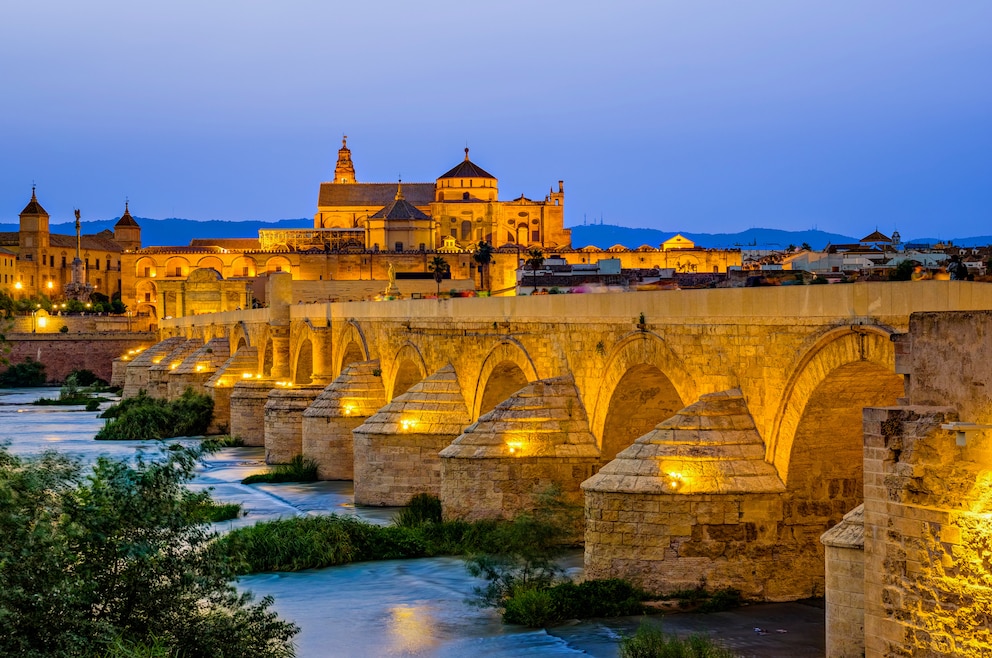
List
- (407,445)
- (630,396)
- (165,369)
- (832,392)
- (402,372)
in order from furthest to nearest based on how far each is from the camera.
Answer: (165,369) → (402,372) → (407,445) → (630,396) → (832,392)

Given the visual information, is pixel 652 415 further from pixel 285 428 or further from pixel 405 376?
pixel 285 428

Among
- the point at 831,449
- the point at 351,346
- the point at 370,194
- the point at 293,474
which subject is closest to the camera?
the point at 831,449

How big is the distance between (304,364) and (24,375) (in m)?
36.8

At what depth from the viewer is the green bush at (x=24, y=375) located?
2484 inches

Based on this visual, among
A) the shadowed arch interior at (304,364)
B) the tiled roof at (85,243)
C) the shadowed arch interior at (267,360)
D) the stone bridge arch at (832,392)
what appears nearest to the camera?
the stone bridge arch at (832,392)

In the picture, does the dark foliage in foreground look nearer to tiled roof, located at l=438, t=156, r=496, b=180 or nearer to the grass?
the grass

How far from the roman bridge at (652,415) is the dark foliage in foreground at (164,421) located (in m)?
10.3

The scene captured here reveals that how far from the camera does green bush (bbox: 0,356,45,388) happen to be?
6309cm

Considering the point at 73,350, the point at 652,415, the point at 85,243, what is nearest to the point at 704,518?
the point at 652,415

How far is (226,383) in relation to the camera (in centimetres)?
3528

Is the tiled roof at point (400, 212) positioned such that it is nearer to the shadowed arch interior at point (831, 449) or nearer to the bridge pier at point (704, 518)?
the bridge pier at point (704, 518)

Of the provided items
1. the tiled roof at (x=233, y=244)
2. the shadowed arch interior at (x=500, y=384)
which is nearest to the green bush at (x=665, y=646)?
the shadowed arch interior at (x=500, y=384)

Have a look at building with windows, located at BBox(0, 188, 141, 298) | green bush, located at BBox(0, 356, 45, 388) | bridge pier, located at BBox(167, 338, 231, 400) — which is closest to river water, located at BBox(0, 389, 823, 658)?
bridge pier, located at BBox(167, 338, 231, 400)

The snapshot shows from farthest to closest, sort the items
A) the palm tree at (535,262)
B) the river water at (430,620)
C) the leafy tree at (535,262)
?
the leafy tree at (535,262) → the palm tree at (535,262) → the river water at (430,620)
